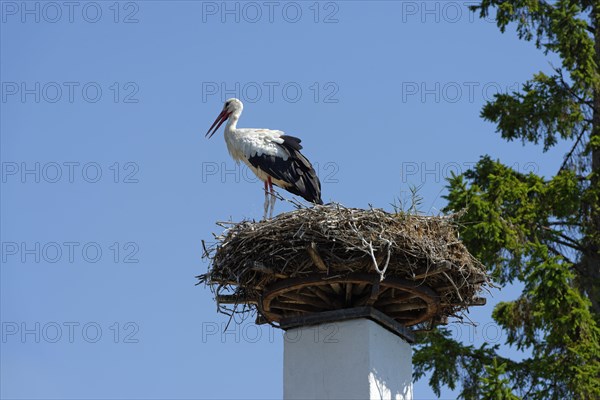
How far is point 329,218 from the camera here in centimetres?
1188

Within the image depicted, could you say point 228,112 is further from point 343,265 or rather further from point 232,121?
point 343,265

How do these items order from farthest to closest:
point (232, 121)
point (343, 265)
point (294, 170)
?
point (232, 121)
point (294, 170)
point (343, 265)

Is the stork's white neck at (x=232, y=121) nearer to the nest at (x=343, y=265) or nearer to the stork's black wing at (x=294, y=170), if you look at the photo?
the stork's black wing at (x=294, y=170)

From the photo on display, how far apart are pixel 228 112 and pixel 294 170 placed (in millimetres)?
1824

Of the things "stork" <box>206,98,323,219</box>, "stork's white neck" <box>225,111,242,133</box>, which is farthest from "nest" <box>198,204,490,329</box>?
"stork's white neck" <box>225,111,242,133</box>

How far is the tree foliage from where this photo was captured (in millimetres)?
16859

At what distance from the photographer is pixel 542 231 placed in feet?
62.9

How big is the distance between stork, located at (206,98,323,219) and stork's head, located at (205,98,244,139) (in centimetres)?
43

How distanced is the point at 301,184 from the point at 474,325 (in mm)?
3642

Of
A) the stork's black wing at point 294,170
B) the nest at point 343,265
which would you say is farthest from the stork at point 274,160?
the nest at point 343,265

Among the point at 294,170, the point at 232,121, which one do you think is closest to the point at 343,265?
the point at 294,170

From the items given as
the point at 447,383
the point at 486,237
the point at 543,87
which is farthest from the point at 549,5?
the point at 447,383

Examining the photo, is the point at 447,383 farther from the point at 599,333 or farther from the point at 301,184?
the point at 301,184

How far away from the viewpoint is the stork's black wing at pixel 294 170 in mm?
15383
